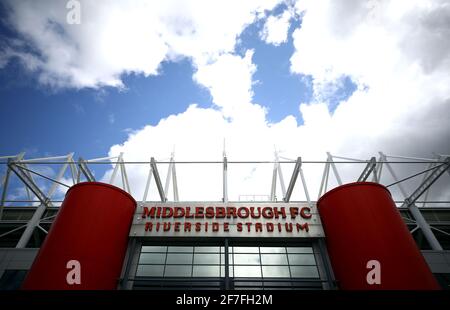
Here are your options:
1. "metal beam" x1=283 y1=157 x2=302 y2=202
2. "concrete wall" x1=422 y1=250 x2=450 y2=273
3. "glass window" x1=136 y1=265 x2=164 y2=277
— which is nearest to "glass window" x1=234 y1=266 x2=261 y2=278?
"glass window" x1=136 y1=265 x2=164 y2=277

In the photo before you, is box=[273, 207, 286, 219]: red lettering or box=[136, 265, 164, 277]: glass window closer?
box=[136, 265, 164, 277]: glass window

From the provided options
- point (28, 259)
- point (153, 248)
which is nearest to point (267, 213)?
point (153, 248)

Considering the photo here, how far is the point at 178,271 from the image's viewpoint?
598 inches

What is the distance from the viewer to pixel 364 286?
11664mm

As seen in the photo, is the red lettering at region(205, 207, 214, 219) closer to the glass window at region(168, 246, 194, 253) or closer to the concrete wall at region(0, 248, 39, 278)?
the glass window at region(168, 246, 194, 253)

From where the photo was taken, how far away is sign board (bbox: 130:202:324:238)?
52.0ft

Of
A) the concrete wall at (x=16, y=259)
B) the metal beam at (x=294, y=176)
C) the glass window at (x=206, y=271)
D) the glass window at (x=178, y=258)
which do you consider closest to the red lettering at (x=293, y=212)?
the metal beam at (x=294, y=176)

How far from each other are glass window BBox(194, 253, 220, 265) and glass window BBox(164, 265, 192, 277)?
623mm

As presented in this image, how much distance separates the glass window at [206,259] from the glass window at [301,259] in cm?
462

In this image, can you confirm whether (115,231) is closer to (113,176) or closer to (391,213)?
(113,176)

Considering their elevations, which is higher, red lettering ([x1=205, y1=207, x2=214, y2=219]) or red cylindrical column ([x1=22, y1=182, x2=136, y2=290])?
red lettering ([x1=205, y1=207, x2=214, y2=219])

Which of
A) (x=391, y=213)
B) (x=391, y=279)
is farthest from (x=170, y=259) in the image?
(x=391, y=213)
